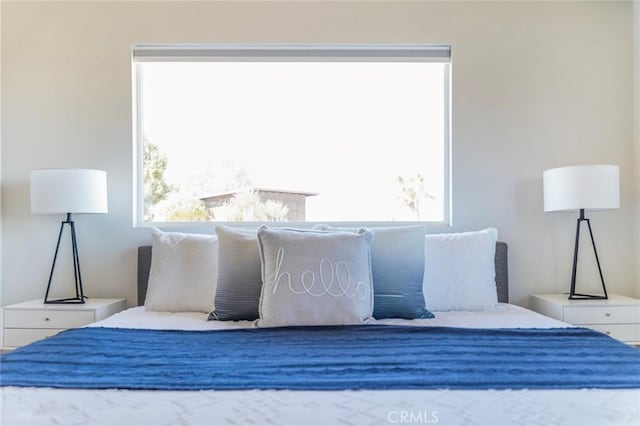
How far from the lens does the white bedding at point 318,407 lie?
100cm

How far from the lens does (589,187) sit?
2393mm

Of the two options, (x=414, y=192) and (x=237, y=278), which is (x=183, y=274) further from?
(x=414, y=192)

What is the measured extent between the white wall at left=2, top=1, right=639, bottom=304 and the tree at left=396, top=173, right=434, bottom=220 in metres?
0.21

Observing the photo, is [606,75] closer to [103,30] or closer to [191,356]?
[191,356]

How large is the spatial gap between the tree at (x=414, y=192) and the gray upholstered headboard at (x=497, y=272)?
0.54m

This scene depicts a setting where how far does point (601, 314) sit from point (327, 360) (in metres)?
1.75

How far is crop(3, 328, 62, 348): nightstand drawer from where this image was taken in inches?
94.4

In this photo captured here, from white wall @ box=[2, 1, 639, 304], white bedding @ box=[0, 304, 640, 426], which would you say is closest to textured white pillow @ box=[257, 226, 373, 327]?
white bedding @ box=[0, 304, 640, 426]

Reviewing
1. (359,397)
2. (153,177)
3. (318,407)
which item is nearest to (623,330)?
(359,397)

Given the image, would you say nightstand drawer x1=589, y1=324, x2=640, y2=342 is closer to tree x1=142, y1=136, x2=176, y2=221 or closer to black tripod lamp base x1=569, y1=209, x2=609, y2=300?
black tripod lamp base x1=569, y1=209, x2=609, y2=300

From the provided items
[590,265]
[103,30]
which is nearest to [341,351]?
[590,265]

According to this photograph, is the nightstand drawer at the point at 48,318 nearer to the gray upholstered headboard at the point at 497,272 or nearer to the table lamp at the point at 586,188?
the gray upholstered headboard at the point at 497,272

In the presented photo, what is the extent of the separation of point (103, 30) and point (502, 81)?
245cm

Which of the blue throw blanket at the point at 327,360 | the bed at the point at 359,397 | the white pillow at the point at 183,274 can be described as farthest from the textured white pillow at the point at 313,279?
the white pillow at the point at 183,274
